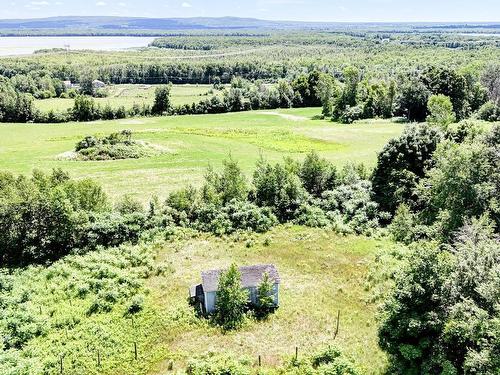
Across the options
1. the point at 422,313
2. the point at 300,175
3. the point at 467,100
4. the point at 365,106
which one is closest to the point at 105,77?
the point at 365,106

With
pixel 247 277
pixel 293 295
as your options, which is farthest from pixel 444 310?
pixel 247 277

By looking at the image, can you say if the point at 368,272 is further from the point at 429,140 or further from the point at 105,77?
the point at 105,77

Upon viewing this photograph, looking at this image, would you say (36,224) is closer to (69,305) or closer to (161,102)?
(69,305)

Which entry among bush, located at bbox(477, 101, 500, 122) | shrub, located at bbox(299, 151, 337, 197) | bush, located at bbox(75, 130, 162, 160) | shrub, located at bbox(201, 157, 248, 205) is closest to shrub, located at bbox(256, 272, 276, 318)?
shrub, located at bbox(201, 157, 248, 205)

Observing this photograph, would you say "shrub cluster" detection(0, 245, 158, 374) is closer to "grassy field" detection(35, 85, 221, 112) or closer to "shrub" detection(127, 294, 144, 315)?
"shrub" detection(127, 294, 144, 315)

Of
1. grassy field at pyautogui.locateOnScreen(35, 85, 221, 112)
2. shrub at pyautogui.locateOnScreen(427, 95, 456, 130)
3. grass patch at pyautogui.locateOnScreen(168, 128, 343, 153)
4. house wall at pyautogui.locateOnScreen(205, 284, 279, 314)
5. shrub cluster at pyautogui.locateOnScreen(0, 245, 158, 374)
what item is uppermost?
shrub at pyautogui.locateOnScreen(427, 95, 456, 130)

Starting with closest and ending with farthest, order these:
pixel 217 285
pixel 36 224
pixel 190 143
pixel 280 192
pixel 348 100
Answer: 1. pixel 217 285
2. pixel 36 224
3. pixel 280 192
4. pixel 190 143
5. pixel 348 100

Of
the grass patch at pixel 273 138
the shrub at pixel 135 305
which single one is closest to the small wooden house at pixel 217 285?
the shrub at pixel 135 305
